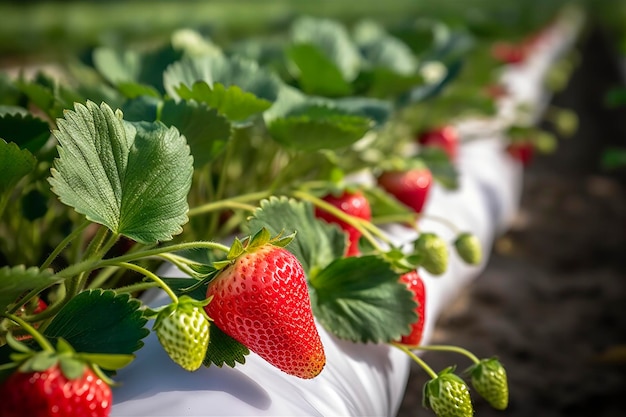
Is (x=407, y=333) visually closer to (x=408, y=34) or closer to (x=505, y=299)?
(x=505, y=299)

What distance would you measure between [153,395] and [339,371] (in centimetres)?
28

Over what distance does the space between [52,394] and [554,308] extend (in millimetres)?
1641

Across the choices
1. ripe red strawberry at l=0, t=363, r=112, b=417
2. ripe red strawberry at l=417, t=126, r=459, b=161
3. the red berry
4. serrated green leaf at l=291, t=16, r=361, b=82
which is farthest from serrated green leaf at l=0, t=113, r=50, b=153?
the red berry

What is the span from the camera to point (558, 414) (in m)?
1.56

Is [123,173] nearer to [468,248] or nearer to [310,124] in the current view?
[310,124]

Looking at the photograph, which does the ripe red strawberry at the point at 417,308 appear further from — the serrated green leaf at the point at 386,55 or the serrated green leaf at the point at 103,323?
the serrated green leaf at the point at 386,55

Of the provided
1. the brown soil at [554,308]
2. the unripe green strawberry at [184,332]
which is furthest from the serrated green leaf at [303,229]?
the brown soil at [554,308]

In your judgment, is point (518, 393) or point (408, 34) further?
point (408, 34)

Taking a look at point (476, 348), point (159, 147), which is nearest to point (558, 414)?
point (476, 348)

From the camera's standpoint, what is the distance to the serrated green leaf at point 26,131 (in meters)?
0.92

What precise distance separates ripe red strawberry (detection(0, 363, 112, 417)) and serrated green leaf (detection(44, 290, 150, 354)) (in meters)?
0.06

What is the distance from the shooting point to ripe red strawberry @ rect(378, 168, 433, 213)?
1.53 meters

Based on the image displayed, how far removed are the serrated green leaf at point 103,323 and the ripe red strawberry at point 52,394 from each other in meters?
0.06

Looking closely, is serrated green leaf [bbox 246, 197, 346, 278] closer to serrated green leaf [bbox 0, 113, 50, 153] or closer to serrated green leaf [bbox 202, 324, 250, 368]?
serrated green leaf [bbox 202, 324, 250, 368]
